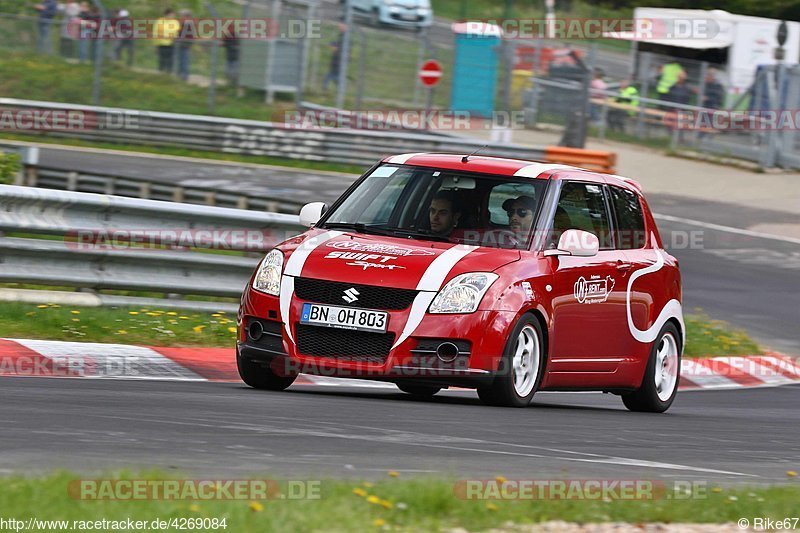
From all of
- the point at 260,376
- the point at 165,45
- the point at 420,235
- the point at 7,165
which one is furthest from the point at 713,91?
the point at 260,376

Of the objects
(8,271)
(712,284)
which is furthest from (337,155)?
(8,271)

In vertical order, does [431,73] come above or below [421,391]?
above

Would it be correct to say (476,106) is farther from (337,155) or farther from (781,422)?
(781,422)

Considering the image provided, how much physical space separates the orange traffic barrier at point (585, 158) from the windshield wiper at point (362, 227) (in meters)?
14.2

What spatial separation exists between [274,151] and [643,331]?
63.7 ft

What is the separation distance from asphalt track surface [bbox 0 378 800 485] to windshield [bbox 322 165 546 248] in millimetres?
1080

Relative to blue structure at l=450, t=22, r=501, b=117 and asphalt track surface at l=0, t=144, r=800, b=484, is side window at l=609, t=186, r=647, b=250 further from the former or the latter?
blue structure at l=450, t=22, r=501, b=117

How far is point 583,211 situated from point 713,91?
73.8ft

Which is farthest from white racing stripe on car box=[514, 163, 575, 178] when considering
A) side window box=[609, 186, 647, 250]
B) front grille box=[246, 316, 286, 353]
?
front grille box=[246, 316, 286, 353]

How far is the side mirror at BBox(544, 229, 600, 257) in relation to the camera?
9383 millimetres

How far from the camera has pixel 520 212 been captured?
9.59 m

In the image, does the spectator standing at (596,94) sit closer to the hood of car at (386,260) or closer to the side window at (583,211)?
the side window at (583,211)

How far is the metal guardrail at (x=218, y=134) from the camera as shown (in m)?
28.7

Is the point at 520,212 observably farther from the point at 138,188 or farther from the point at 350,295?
the point at 138,188
